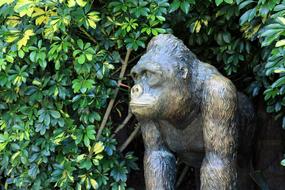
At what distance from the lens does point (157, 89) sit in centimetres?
212

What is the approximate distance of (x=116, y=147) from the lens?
2.92 meters

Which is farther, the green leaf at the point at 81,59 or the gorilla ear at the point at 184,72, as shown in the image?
the green leaf at the point at 81,59

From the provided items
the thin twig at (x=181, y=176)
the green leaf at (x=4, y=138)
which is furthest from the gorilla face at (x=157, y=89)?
the thin twig at (x=181, y=176)

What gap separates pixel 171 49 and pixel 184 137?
15.5 inches

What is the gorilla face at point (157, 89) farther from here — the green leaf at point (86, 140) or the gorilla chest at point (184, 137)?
the green leaf at point (86, 140)

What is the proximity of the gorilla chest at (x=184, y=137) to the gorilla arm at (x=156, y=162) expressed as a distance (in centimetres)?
3

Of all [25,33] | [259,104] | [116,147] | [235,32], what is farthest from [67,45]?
[259,104]

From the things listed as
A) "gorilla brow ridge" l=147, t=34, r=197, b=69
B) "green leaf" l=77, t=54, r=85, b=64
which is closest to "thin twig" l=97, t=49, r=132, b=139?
"green leaf" l=77, t=54, r=85, b=64

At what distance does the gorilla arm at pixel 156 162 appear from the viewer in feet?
7.57

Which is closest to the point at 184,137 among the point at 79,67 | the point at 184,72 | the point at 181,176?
the point at 184,72

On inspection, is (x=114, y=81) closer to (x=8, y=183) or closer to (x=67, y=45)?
(x=67, y=45)

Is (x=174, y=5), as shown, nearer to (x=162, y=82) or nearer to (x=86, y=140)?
(x=162, y=82)

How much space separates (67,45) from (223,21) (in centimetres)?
73

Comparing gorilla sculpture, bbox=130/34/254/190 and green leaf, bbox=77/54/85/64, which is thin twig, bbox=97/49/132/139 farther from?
gorilla sculpture, bbox=130/34/254/190
